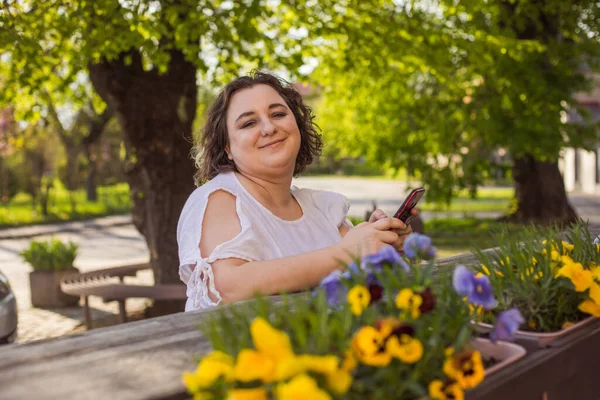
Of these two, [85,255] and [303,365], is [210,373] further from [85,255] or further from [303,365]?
[85,255]

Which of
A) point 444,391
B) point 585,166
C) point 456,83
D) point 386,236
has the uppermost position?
point 456,83

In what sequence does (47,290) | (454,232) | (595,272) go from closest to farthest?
1. (595,272)
2. (47,290)
3. (454,232)

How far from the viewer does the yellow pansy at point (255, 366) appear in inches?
43.8

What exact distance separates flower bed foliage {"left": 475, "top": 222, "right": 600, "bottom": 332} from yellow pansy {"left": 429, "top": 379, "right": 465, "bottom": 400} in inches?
19.0

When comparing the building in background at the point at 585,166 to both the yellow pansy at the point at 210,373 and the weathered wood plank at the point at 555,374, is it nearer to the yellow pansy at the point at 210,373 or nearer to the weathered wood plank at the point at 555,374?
the weathered wood plank at the point at 555,374

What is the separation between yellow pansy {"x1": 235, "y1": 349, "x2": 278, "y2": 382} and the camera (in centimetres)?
111

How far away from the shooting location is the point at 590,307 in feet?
6.03

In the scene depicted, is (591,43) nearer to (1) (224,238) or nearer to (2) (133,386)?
(1) (224,238)

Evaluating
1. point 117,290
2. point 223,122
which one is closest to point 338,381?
point 223,122

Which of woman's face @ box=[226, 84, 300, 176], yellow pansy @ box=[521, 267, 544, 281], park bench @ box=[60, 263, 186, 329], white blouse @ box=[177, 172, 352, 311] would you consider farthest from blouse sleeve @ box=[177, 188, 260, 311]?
park bench @ box=[60, 263, 186, 329]

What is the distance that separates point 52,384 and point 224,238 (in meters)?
1.34

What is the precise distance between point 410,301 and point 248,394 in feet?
1.12

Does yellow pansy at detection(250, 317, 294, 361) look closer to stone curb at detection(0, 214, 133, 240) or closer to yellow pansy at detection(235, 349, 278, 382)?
yellow pansy at detection(235, 349, 278, 382)

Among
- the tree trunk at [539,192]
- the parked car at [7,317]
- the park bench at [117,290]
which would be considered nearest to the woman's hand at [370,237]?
the parked car at [7,317]
